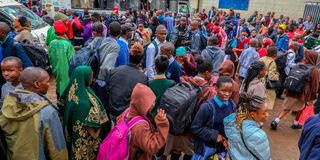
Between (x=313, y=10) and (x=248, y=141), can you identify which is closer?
(x=248, y=141)

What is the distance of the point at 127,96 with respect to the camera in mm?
3598

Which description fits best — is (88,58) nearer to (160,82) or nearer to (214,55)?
(160,82)

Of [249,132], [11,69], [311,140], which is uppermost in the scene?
[11,69]

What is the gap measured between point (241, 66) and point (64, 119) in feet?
15.2

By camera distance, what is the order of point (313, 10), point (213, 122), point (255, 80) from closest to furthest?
point (213, 122), point (255, 80), point (313, 10)

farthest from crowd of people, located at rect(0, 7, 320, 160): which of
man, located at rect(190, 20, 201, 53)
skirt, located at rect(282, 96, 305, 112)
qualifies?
man, located at rect(190, 20, 201, 53)

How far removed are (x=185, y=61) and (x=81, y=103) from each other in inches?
97.2

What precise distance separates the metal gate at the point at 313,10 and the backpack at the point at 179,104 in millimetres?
16386

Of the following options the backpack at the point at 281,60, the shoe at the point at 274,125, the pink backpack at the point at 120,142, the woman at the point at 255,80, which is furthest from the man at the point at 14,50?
the backpack at the point at 281,60

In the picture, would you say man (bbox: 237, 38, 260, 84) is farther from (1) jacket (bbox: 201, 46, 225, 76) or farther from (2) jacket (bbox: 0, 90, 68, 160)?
(2) jacket (bbox: 0, 90, 68, 160)

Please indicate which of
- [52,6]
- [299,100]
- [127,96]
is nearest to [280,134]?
[299,100]

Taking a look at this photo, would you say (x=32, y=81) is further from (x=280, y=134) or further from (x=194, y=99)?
(x=280, y=134)

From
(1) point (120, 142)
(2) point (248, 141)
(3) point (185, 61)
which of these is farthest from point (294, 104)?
(1) point (120, 142)

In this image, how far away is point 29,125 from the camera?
2.49 meters
